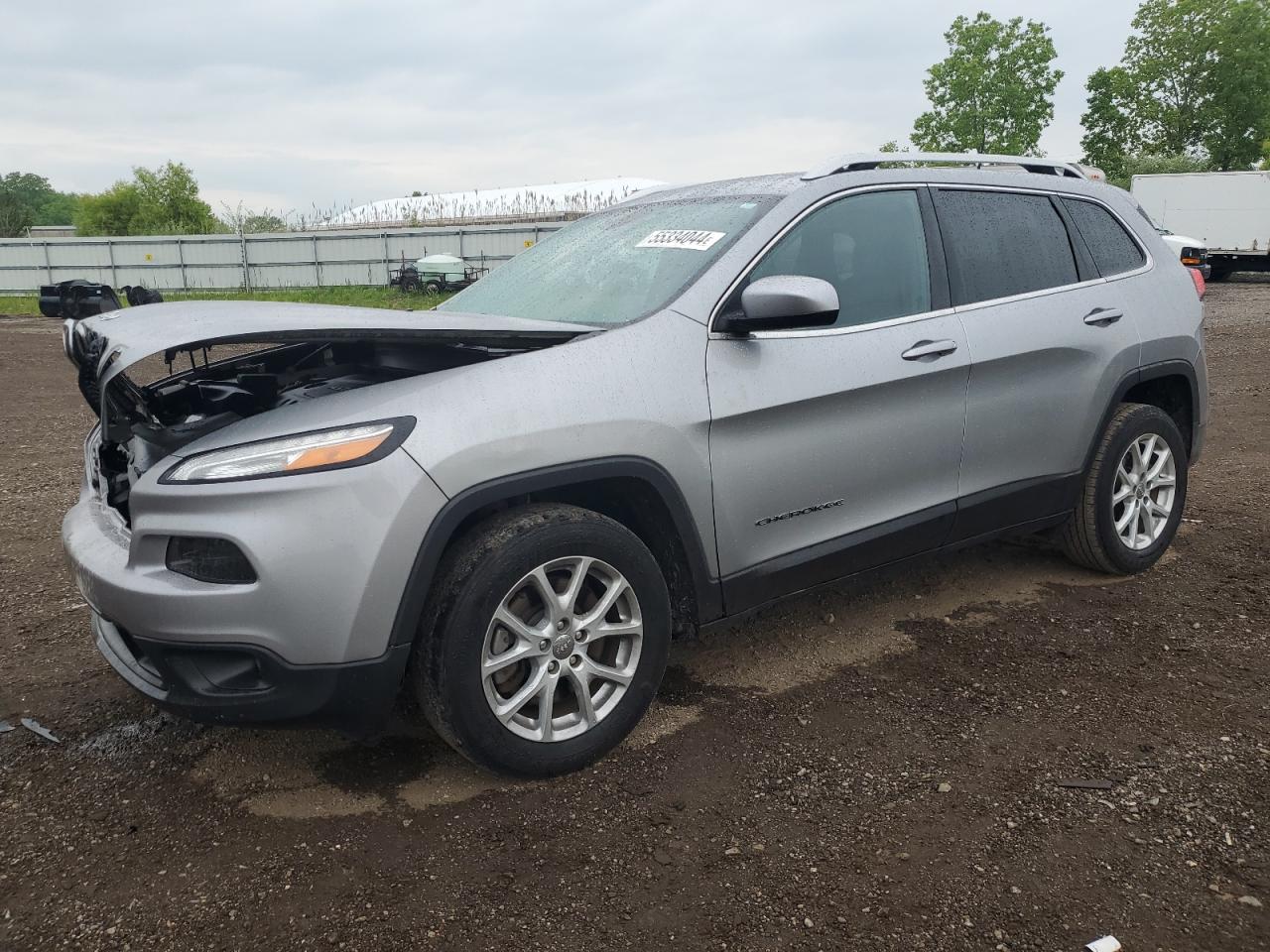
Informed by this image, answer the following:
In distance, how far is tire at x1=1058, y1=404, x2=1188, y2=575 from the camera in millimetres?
4238

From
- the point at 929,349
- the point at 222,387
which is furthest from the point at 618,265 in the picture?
the point at 222,387

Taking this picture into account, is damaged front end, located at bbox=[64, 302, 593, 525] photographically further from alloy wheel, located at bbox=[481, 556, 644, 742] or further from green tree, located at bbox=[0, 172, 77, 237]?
green tree, located at bbox=[0, 172, 77, 237]

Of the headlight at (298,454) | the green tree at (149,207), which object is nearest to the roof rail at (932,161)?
the headlight at (298,454)

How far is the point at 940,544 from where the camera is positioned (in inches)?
148

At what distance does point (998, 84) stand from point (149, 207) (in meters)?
54.1

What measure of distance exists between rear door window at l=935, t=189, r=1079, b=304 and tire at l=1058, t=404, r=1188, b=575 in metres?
0.72

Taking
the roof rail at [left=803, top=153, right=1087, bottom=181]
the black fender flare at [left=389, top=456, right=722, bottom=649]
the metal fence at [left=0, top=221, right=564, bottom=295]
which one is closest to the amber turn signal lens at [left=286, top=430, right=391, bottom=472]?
the black fender flare at [left=389, top=456, right=722, bottom=649]

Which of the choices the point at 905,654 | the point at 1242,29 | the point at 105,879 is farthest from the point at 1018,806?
the point at 1242,29

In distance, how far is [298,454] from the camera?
244 centimetres

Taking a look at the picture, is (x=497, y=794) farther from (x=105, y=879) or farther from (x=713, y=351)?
(x=713, y=351)

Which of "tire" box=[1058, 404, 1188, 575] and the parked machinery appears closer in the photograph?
the parked machinery

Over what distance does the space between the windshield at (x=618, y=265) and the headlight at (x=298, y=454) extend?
95 cm

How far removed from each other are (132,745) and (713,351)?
2.17 meters

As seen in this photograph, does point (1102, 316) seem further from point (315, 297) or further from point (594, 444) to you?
point (315, 297)
